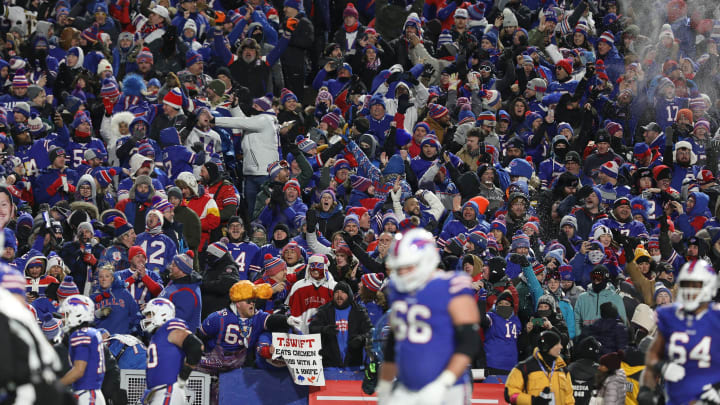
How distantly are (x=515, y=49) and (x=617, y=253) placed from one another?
5962 millimetres

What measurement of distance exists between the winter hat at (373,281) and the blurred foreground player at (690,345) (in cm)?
459

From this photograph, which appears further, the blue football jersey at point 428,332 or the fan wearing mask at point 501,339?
the fan wearing mask at point 501,339

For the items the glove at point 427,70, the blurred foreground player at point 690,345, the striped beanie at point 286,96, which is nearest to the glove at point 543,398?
the blurred foreground player at point 690,345

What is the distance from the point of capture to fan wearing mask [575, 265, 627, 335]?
1350cm

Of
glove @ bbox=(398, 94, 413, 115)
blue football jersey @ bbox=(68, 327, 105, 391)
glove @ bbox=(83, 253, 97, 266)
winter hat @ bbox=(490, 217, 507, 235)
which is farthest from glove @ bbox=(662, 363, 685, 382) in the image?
glove @ bbox=(398, 94, 413, 115)

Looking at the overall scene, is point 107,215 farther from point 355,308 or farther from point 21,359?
point 21,359

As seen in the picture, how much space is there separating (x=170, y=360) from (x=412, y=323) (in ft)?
12.3

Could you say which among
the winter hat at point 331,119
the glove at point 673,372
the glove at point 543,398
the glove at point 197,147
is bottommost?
the glove at point 543,398

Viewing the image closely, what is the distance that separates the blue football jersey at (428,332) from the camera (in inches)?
297

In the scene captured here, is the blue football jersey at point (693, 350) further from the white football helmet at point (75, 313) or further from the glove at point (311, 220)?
the glove at point (311, 220)

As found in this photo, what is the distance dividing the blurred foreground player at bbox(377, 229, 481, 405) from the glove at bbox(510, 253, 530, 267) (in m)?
6.15

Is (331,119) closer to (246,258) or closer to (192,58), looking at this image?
(192,58)

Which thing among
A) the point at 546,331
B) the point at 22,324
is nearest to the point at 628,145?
the point at 546,331

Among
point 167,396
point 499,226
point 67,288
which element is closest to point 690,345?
point 167,396
